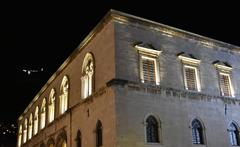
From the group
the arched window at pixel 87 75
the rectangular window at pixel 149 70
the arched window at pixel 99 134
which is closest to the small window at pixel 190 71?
the rectangular window at pixel 149 70

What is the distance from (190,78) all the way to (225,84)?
11.6 ft

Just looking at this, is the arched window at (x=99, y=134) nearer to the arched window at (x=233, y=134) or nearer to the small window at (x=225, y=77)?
the arched window at (x=233, y=134)

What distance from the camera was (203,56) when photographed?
23.8 metres

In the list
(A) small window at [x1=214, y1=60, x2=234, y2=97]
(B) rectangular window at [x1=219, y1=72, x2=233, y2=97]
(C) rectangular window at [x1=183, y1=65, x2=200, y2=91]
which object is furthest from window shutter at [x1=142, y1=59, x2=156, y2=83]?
(B) rectangular window at [x1=219, y1=72, x2=233, y2=97]

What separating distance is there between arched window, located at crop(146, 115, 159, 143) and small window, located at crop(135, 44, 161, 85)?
2.44 metres

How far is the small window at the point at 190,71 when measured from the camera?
22.4 meters

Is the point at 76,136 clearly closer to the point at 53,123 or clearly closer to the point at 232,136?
the point at 53,123

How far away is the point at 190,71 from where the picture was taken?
74.7 ft

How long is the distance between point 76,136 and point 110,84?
690cm

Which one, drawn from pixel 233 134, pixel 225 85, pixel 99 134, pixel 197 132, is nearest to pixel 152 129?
pixel 99 134

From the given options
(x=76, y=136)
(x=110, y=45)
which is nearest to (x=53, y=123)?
(x=76, y=136)

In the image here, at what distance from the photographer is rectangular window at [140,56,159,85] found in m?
20.6

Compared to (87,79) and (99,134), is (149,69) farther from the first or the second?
(99,134)

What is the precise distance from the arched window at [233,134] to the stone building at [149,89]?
70mm
